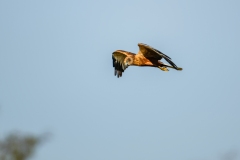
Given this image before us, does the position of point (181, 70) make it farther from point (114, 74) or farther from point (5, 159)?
point (5, 159)

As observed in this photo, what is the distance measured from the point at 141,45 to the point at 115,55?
8.45 feet

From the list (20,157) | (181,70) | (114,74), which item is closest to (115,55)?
(114,74)

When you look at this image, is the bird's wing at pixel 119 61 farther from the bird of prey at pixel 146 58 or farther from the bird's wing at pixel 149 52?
the bird's wing at pixel 149 52

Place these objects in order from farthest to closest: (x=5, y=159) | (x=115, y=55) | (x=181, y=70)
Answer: (x=5, y=159), (x=115, y=55), (x=181, y=70)

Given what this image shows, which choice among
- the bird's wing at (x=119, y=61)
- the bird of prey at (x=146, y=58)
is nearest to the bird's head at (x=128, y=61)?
the bird of prey at (x=146, y=58)

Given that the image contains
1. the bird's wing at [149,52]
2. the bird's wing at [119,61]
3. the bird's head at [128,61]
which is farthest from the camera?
the bird's wing at [119,61]

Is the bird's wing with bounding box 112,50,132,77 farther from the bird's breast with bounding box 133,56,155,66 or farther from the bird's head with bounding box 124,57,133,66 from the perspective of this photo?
the bird's breast with bounding box 133,56,155,66

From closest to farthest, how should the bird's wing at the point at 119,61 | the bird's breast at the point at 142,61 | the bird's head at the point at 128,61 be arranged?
the bird's breast at the point at 142,61 → the bird's head at the point at 128,61 → the bird's wing at the point at 119,61

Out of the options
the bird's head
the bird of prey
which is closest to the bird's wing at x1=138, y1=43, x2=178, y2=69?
the bird of prey

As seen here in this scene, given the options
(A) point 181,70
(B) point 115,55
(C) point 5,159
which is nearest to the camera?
(A) point 181,70

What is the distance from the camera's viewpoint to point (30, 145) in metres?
44.7

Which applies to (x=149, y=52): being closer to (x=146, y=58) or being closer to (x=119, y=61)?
(x=146, y=58)

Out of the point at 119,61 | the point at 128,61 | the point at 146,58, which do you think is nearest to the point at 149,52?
the point at 146,58

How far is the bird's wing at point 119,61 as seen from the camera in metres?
39.2
